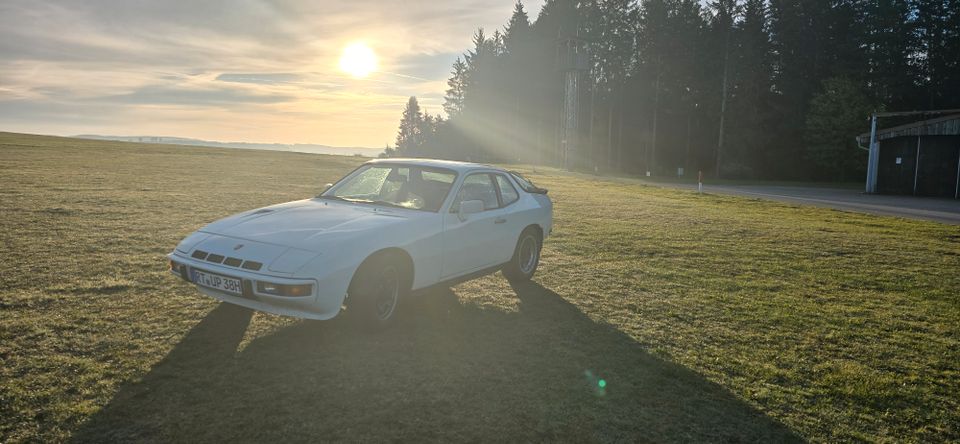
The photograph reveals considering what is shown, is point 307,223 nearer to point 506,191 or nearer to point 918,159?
point 506,191

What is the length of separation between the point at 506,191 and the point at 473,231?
3.83 feet

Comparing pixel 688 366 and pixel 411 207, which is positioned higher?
pixel 411 207

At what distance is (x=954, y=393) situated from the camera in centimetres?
427

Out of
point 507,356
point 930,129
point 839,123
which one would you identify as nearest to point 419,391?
point 507,356

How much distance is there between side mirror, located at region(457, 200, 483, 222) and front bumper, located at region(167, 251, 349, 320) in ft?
5.15

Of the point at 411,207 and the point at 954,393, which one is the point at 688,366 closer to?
the point at 954,393

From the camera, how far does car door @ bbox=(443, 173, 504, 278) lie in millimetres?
5742

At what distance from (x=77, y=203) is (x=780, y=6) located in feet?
195

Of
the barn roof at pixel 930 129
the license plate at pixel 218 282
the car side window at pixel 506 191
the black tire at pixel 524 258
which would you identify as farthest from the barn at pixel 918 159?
the license plate at pixel 218 282


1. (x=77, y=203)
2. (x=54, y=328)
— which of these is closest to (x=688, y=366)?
(x=54, y=328)

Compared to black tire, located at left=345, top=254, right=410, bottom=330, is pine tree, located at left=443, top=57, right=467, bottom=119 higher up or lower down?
higher up

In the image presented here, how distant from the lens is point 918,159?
28922 mm

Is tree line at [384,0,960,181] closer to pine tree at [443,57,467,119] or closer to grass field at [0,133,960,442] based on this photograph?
pine tree at [443,57,467,119]

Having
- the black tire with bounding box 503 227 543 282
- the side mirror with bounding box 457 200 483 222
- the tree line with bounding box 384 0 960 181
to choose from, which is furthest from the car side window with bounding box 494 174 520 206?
the tree line with bounding box 384 0 960 181
